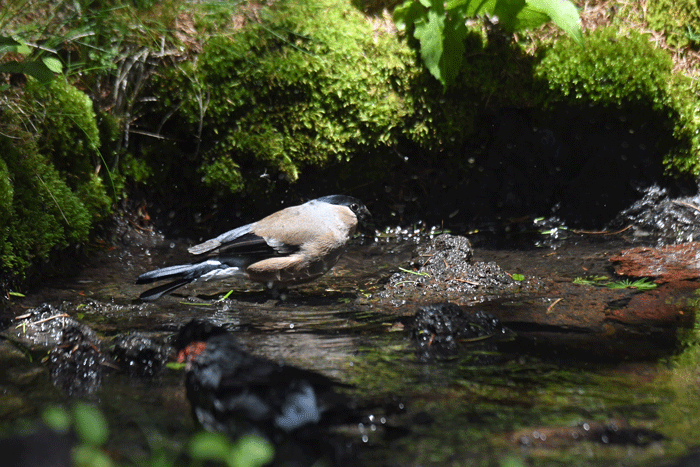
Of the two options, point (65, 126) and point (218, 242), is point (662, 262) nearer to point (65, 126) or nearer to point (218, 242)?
point (218, 242)

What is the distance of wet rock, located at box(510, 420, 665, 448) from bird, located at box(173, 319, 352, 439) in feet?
2.35

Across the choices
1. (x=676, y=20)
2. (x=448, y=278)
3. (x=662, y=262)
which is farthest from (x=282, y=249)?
(x=676, y=20)

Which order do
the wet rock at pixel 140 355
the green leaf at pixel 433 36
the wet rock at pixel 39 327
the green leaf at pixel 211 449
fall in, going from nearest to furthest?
the green leaf at pixel 211 449 < the wet rock at pixel 140 355 < the wet rock at pixel 39 327 < the green leaf at pixel 433 36

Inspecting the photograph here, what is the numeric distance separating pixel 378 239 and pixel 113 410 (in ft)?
14.7

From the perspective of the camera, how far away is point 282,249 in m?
5.16

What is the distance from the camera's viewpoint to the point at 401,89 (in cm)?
616

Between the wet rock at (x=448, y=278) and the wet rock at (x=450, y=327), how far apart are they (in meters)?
1.03

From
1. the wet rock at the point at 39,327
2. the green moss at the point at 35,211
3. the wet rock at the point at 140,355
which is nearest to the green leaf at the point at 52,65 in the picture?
the green moss at the point at 35,211

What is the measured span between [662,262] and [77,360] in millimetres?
4635

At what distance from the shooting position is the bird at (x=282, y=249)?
5086 millimetres

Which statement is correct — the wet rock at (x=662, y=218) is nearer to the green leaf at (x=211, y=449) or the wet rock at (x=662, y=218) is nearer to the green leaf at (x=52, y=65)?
the green leaf at (x=211, y=449)

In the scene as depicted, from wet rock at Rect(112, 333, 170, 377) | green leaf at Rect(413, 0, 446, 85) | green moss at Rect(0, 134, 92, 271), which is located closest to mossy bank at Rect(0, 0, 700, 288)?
green leaf at Rect(413, 0, 446, 85)

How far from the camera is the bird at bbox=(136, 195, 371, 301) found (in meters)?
5.09

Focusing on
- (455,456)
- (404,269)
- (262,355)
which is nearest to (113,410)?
(262,355)
